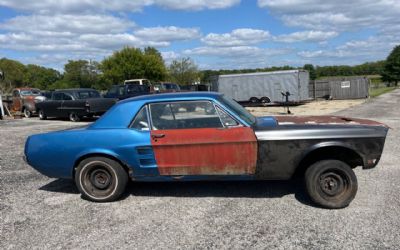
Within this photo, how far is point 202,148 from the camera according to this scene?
5242 millimetres

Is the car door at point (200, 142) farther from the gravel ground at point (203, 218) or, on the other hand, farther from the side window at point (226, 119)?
the gravel ground at point (203, 218)

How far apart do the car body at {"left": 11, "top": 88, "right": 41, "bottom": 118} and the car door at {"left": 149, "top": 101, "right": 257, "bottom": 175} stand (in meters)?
18.0

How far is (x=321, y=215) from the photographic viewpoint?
15.9ft

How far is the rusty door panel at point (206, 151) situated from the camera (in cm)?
516

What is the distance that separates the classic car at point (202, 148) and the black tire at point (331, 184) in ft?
0.04

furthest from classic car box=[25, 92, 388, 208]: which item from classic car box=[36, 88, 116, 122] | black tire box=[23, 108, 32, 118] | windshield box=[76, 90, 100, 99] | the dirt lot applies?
black tire box=[23, 108, 32, 118]

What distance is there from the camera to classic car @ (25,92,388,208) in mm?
5039

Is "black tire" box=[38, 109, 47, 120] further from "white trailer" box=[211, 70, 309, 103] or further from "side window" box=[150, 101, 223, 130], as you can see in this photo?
"side window" box=[150, 101, 223, 130]

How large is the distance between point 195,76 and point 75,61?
153 feet

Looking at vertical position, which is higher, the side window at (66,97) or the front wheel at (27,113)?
the side window at (66,97)

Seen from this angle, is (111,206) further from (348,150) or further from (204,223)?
(348,150)

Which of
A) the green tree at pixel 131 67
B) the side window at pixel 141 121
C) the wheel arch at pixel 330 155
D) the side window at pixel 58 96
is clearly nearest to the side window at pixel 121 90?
the side window at pixel 58 96

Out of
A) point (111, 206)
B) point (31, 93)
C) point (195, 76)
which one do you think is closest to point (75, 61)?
point (195, 76)

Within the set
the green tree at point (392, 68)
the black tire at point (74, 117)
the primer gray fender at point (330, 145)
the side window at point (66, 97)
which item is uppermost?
the green tree at point (392, 68)
